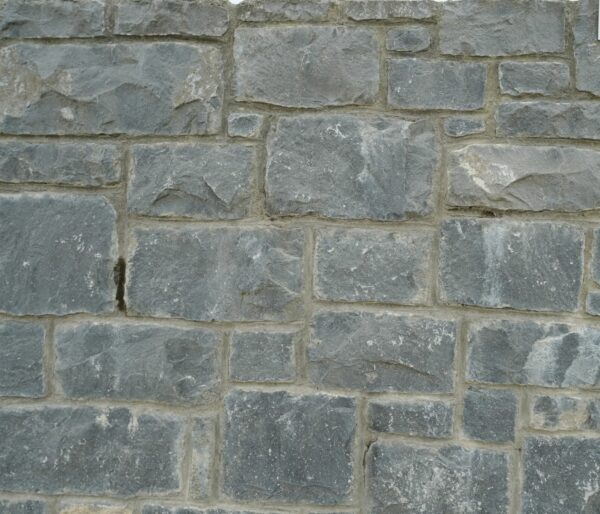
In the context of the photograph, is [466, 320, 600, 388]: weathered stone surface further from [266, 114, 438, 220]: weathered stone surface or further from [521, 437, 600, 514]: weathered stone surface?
[266, 114, 438, 220]: weathered stone surface

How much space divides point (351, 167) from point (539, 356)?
3.13 ft

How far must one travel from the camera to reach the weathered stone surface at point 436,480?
2.41m

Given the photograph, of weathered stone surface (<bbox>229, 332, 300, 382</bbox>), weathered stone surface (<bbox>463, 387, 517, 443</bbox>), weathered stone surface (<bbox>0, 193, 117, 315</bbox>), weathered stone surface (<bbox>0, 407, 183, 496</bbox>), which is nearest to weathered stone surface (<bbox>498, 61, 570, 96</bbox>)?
weathered stone surface (<bbox>463, 387, 517, 443</bbox>)

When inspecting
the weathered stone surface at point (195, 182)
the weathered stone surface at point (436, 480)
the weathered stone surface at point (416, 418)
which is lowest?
the weathered stone surface at point (436, 480)

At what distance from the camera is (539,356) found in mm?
2424

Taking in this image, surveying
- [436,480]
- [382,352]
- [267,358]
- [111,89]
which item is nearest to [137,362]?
[267,358]

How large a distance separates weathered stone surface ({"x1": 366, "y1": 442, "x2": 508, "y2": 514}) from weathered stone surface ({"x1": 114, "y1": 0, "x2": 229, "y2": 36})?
1658mm

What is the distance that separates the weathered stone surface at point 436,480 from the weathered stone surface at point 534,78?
1.31 m

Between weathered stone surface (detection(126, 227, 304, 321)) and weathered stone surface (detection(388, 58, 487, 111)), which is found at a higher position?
weathered stone surface (detection(388, 58, 487, 111))

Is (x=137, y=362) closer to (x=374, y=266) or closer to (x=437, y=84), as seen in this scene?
(x=374, y=266)

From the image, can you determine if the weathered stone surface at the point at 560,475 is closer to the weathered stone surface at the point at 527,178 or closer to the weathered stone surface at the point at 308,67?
the weathered stone surface at the point at 527,178

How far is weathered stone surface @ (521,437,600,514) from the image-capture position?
7.86 feet

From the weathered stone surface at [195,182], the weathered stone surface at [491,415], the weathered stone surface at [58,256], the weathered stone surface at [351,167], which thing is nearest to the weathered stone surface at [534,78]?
the weathered stone surface at [351,167]

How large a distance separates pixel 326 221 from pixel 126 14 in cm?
107
